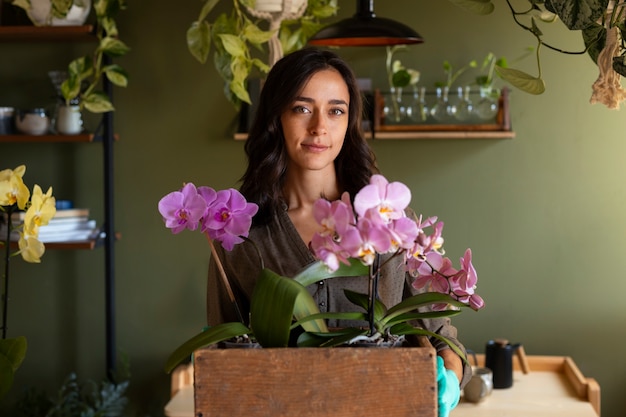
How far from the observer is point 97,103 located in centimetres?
352

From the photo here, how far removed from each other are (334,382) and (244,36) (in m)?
2.51

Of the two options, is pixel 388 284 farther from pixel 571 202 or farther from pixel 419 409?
pixel 571 202

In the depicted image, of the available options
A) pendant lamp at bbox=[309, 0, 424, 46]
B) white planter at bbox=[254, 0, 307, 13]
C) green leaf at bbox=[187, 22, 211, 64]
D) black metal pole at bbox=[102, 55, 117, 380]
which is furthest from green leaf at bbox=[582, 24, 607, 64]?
black metal pole at bbox=[102, 55, 117, 380]

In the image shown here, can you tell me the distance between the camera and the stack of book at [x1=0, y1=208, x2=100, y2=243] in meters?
3.54

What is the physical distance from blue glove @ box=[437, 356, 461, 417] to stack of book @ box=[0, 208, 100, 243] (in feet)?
8.44

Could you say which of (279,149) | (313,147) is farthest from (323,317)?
(279,149)

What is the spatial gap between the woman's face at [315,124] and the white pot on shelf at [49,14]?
7.56 feet

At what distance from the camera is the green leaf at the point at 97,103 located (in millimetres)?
3506

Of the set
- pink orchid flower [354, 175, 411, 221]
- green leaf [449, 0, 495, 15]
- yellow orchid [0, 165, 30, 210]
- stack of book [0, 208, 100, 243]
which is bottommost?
stack of book [0, 208, 100, 243]

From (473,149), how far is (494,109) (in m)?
0.23

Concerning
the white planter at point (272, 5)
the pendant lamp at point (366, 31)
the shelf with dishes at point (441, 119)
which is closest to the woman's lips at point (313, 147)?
the pendant lamp at point (366, 31)

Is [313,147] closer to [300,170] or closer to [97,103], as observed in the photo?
[300,170]

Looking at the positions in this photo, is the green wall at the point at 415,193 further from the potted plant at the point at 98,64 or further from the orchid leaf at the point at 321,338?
the orchid leaf at the point at 321,338

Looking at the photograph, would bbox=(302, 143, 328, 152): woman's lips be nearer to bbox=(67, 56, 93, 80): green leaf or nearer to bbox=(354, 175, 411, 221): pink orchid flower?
bbox=(354, 175, 411, 221): pink orchid flower
